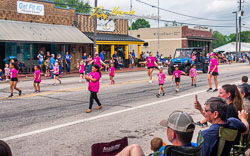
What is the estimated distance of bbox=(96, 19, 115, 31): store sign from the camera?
107 feet

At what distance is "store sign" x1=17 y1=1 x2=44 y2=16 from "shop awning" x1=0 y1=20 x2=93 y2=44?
3.26 ft

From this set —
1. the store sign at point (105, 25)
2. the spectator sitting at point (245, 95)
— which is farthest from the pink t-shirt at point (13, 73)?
the store sign at point (105, 25)

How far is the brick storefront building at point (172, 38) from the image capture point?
52406 millimetres

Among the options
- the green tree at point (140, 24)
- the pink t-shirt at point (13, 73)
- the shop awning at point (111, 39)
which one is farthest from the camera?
the green tree at point (140, 24)

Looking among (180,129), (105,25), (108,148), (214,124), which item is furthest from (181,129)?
(105,25)

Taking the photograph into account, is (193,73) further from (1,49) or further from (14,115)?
(1,49)

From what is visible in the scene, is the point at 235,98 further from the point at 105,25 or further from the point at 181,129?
the point at 105,25

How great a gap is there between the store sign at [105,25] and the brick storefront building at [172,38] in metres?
21.1

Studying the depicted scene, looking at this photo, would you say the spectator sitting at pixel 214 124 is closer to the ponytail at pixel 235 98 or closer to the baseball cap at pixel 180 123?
the baseball cap at pixel 180 123

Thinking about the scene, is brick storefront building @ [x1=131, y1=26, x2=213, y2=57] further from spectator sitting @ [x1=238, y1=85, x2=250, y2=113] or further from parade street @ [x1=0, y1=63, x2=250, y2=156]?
spectator sitting @ [x1=238, y1=85, x2=250, y2=113]

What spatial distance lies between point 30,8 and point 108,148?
2409cm

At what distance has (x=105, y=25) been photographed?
33406 millimetres

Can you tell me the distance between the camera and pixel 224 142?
3.23 m

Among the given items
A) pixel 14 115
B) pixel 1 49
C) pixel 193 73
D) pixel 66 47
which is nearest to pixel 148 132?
pixel 14 115
